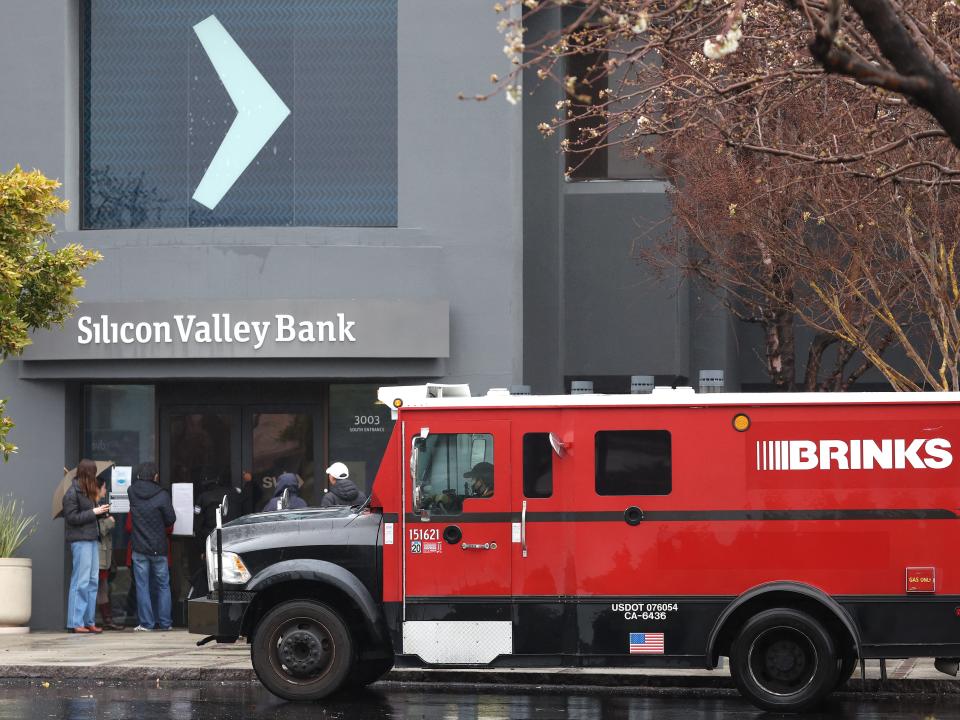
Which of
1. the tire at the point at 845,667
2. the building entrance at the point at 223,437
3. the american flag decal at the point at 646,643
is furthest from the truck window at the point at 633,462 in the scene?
the building entrance at the point at 223,437

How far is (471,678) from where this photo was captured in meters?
13.9

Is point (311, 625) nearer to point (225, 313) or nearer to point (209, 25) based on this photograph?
point (225, 313)

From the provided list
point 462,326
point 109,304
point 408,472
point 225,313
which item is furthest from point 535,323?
point 408,472

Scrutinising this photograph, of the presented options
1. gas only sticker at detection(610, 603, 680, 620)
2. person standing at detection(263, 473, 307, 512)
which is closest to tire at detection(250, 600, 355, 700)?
gas only sticker at detection(610, 603, 680, 620)

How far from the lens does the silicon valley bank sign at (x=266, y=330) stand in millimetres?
17125

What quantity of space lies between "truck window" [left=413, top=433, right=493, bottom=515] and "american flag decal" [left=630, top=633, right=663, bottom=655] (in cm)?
158

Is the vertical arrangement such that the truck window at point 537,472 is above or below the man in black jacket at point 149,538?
above

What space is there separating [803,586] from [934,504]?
1175 mm

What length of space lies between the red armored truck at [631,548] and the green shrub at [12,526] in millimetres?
6078

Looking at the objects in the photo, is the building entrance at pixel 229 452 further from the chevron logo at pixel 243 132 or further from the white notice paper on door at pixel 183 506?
the chevron logo at pixel 243 132

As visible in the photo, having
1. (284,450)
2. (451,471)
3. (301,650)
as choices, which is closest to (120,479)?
(284,450)

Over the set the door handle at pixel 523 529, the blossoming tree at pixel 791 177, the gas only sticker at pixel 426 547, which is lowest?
the gas only sticker at pixel 426 547

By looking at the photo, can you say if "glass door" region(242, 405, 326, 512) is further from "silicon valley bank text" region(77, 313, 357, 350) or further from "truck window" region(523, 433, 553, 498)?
"truck window" region(523, 433, 553, 498)

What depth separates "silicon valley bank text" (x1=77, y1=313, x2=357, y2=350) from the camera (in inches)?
675
